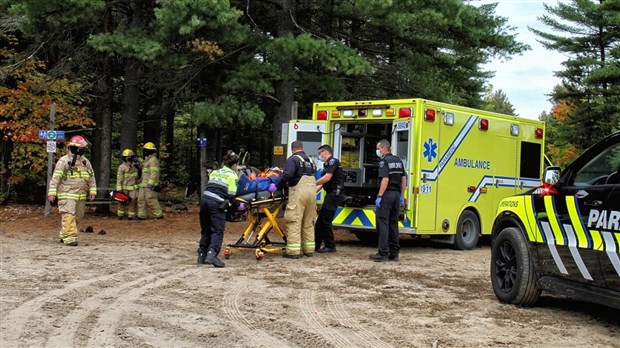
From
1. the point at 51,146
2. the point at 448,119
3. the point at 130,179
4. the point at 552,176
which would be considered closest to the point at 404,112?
the point at 448,119

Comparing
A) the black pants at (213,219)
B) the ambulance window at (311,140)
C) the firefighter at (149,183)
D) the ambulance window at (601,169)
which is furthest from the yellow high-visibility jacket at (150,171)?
the ambulance window at (601,169)

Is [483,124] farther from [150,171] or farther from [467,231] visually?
[150,171]

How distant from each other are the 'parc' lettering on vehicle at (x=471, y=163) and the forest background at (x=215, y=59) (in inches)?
147

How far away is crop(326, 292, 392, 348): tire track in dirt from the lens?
5.14 meters

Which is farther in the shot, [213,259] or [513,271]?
[213,259]

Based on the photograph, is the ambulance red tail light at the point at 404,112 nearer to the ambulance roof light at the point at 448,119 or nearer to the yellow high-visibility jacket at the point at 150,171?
the ambulance roof light at the point at 448,119

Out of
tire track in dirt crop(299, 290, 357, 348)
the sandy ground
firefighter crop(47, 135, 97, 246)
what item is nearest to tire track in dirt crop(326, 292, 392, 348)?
the sandy ground

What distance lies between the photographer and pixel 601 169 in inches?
232

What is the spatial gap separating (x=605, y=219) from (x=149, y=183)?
1205cm

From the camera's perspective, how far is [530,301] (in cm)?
654

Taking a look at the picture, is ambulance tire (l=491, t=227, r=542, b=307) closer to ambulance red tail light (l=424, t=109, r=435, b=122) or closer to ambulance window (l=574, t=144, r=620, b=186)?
ambulance window (l=574, t=144, r=620, b=186)

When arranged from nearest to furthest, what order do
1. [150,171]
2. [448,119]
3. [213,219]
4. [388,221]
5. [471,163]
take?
[213,219], [388,221], [448,119], [471,163], [150,171]

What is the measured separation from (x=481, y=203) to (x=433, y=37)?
6.45 metres

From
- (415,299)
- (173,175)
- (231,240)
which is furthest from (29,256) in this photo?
(173,175)
